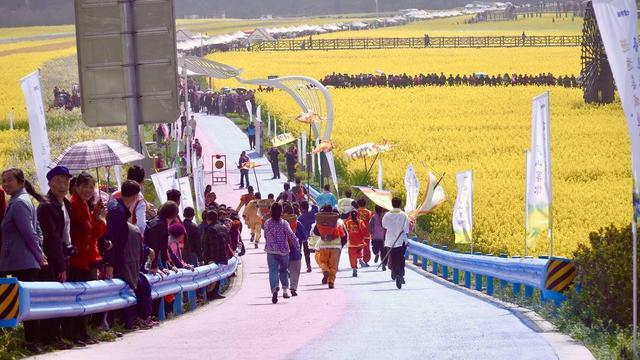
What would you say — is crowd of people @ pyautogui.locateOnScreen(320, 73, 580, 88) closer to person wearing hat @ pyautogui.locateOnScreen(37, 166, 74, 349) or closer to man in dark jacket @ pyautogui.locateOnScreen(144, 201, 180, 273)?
man in dark jacket @ pyautogui.locateOnScreen(144, 201, 180, 273)

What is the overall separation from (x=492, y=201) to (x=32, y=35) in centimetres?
10481

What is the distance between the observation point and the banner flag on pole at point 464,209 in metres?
22.6

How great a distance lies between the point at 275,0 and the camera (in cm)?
17900

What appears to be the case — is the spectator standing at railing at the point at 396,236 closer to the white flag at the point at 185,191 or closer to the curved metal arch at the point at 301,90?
the white flag at the point at 185,191

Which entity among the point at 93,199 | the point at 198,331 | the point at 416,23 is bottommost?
the point at 416,23

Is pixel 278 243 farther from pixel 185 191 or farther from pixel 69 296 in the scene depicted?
pixel 69 296

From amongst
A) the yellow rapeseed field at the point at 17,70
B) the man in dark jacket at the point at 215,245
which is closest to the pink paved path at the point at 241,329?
the man in dark jacket at the point at 215,245

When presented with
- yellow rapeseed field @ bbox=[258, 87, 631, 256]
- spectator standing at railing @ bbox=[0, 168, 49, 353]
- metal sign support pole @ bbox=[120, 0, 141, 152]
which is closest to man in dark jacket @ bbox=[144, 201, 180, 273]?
metal sign support pole @ bbox=[120, 0, 141, 152]

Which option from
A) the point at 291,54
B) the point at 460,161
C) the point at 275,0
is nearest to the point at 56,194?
the point at 460,161

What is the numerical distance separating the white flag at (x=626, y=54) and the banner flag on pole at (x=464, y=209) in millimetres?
12808

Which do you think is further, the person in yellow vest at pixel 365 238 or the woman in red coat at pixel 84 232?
the person in yellow vest at pixel 365 238

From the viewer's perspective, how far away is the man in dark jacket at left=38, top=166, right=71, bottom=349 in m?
11.1

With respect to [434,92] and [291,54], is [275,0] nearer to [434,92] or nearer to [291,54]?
[291,54]

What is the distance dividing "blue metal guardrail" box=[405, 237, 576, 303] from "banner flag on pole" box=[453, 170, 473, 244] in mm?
550
